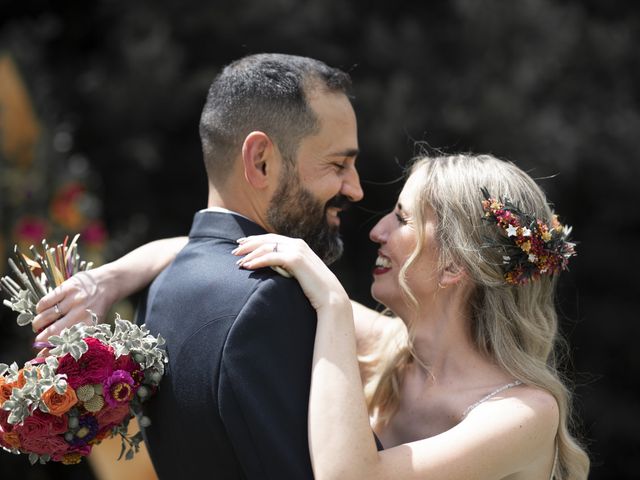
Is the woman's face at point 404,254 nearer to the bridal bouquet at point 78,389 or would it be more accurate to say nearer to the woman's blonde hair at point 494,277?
the woman's blonde hair at point 494,277

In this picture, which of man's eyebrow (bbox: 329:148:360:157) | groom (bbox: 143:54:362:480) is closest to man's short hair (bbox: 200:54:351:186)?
groom (bbox: 143:54:362:480)

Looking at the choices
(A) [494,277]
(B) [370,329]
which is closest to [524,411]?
(A) [494,277]

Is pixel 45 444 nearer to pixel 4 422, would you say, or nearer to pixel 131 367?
pixel 4 422

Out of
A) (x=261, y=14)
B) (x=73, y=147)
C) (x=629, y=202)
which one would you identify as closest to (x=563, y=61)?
(x=629, y=202)

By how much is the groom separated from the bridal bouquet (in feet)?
0.31

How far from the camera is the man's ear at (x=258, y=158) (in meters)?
2.62

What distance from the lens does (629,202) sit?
7352 millimetres

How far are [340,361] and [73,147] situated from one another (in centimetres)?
473

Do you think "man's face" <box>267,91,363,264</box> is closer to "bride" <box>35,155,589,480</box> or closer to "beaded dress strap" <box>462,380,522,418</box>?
"bride" <box>35,155,589,480</box>

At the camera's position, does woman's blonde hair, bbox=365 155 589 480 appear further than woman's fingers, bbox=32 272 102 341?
Yes

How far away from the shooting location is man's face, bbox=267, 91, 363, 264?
2656 mm

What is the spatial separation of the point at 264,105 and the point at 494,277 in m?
0.91

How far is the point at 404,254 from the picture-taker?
112 inches

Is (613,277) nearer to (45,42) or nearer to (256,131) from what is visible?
(45,42)
